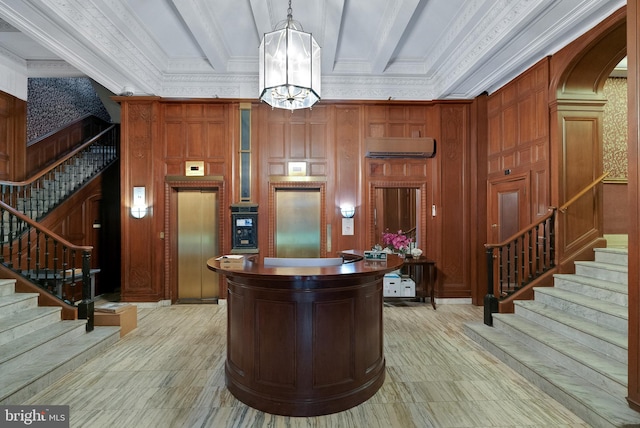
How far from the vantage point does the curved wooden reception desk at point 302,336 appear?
2572 millimetres

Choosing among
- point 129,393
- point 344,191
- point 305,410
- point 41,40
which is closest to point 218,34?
point 41,40

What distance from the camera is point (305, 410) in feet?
8.43

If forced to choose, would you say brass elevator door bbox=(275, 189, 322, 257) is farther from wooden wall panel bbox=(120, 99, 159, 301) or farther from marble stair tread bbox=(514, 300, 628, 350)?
marble stair tread bbox=(514, 300, 628, 350)

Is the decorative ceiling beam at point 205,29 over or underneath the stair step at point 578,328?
over

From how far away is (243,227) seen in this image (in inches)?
230

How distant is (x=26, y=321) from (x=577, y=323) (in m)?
6.14

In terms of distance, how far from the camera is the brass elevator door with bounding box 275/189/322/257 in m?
6.10

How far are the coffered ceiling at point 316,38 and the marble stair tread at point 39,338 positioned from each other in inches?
142

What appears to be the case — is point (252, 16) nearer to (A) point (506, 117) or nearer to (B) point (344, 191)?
(B) point (344, 191)

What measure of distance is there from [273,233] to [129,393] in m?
3.46

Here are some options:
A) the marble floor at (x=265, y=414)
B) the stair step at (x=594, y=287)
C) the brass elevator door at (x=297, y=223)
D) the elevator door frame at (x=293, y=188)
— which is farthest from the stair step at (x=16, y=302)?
the stair step at (x=594, y=287)

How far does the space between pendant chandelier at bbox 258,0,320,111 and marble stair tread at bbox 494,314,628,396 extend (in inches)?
142

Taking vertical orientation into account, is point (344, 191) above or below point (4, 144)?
below

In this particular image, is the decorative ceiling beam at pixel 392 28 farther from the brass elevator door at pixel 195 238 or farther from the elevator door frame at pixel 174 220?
the brass elevator door at pixel 195 238
